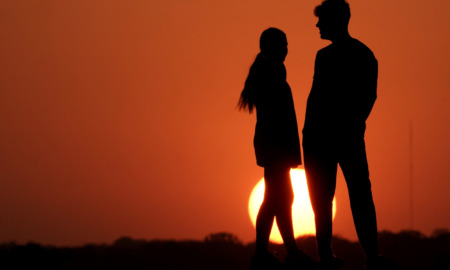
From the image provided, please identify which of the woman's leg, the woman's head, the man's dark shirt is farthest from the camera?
the woman's leg

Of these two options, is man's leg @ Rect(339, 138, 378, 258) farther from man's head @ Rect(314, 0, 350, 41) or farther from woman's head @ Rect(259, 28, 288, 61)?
woman's head @ Rect(259, 28, 288, 61)

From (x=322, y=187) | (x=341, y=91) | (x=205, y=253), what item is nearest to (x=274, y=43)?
(x=341, y=91)

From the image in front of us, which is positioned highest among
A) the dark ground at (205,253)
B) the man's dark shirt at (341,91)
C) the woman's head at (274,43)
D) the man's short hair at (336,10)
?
the man's short hair at (336,10)

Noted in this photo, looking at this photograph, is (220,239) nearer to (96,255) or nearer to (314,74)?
(96,255)

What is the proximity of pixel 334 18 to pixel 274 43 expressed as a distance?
79cm

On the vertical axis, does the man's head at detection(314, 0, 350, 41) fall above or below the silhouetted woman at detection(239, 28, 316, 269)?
above

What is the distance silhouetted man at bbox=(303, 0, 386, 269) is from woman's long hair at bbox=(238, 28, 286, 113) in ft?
2.16

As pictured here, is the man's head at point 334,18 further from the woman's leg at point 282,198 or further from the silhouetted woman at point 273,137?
the woman's leg at point 282,198

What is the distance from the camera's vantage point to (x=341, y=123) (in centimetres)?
877

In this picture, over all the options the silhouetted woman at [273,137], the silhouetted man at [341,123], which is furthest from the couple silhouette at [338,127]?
the silhouetted woman at [273,137]

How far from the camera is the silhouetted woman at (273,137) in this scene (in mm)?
9312

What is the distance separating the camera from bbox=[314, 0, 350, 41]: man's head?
881cm

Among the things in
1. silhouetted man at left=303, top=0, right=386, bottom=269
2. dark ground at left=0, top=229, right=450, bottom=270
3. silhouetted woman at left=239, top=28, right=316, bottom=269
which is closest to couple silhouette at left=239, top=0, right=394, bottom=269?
silhouetted man at left=303, top=0, right=386, bottom=269

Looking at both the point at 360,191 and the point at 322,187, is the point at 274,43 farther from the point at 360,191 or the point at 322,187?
the point at 360,191
